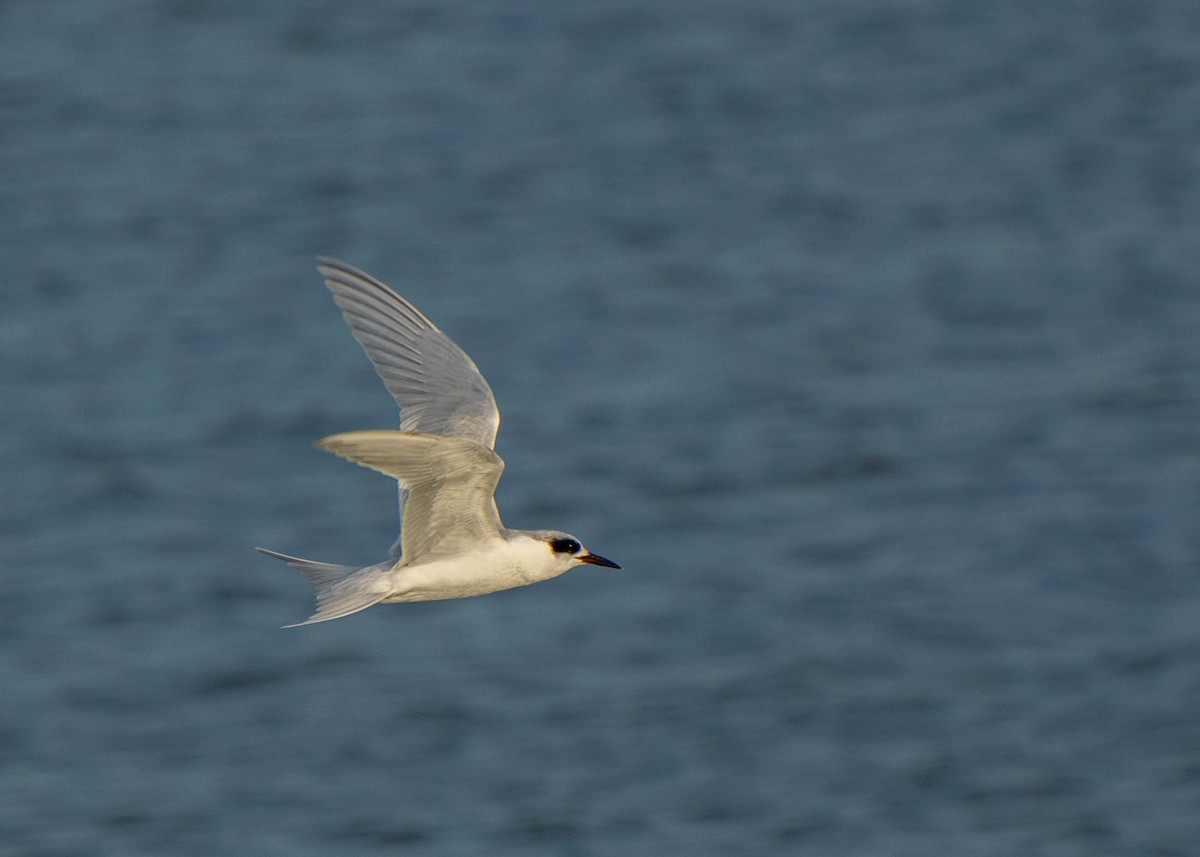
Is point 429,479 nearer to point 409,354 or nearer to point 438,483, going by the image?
point 438,483

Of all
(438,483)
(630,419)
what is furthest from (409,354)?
(630,419)

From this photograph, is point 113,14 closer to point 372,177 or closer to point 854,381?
point 372,177

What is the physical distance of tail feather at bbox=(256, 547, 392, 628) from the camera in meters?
6.58

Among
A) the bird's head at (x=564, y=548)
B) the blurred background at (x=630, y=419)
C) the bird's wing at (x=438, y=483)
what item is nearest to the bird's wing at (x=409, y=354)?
the bird's head at (x=564, y=548)

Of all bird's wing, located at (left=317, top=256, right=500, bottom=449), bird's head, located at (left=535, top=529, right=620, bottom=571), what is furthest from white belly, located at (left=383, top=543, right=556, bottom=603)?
bird's wing, located at (left=317, top=256, right=500, bottom=449)

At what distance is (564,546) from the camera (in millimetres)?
6969

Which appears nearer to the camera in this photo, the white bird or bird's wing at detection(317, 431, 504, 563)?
bird's wing at detection(317, 431, 504, 563)

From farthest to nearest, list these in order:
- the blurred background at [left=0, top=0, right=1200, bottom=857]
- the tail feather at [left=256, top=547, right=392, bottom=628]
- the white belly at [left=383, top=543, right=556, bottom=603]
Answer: the blurred background at [left=0, top=0, right=1200, bottom=857] → the white belly at [left=383, top=543, right=556, bottom=603] → the tail feather at [left=256, top=547, right=392, bottom=628]

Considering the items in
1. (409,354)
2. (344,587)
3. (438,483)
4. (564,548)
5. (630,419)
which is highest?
(630,419)

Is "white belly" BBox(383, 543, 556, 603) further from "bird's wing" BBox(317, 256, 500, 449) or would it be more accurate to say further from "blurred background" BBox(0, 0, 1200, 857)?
"blurred background" BBox(0, 0, 1200, 857)

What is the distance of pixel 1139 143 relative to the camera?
55.1 ft

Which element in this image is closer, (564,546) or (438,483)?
(438,483)

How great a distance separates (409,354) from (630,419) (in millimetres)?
5695

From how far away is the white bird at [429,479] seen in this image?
6.27 m
